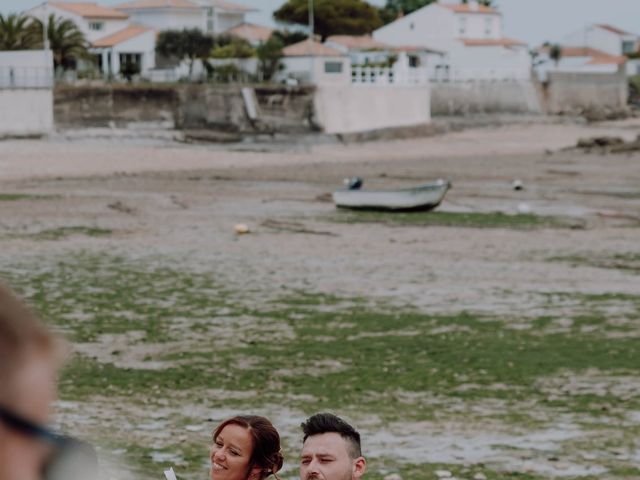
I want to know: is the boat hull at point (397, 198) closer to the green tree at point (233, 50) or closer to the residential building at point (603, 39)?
the green tree at point (233, 50)

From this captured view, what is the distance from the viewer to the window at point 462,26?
9100 cm

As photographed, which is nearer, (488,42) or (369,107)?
(369,107)

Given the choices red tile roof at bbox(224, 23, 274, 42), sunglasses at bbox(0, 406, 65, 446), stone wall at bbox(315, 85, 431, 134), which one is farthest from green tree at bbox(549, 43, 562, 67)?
sunglasses at bbox(0, 406, 65, 446)

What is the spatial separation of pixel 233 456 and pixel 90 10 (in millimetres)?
74574

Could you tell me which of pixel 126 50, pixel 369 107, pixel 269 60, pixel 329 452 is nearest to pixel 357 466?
pixel 329 452

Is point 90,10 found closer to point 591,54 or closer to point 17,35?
point 17,35

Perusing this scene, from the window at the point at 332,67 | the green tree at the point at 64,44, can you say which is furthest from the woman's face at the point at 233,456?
the window at the point at 332,67

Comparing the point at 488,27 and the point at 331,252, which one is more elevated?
the point at 488,27

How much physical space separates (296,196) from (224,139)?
19.5 metres

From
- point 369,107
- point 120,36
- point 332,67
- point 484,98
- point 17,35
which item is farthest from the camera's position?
point 484,98

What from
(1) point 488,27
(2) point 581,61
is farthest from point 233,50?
(2) point 581,61

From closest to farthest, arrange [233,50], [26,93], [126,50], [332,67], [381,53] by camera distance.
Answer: [26,93] → [233,50] → [332,67] → [126,50] → [381,53]

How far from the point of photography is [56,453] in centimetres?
134

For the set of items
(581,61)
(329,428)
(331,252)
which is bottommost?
(331,252)
